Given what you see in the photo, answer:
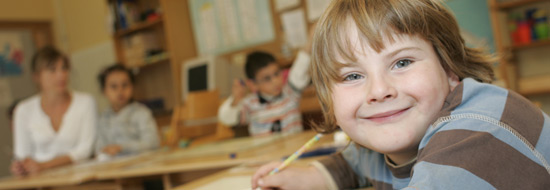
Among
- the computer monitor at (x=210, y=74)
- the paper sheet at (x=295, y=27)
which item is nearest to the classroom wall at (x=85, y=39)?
the computer monitor at (x=210, y=74)

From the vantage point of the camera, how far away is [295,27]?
149 inches

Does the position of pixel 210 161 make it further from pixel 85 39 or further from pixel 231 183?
pixel 85 39

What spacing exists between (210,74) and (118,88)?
3.78ft

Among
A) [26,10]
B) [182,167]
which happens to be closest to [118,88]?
[182,167]

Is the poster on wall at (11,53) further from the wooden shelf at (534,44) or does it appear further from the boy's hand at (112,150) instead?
the wooden shelf at (534,44)

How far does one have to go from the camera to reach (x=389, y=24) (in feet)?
2.06

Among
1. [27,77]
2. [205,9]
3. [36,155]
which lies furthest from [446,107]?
[27,77]

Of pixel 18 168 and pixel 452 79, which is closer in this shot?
pixel 452 79

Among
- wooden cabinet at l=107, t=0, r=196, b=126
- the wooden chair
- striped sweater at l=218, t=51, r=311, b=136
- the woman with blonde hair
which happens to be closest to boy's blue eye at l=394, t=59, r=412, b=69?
striped sweater at l=218, t=51, r=311, b=136

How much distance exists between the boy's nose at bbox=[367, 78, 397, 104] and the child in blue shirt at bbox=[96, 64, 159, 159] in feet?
6.99

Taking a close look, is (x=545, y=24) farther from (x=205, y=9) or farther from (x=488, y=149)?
(x=205, y=9)

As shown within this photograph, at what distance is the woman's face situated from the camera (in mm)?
2500

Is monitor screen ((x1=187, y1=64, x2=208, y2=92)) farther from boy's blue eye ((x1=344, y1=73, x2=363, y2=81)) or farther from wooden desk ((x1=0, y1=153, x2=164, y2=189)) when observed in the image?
boy's blue eye ((x1=344, y1=73, x2=363, y2=81))

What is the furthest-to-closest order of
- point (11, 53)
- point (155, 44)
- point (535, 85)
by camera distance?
point (11, 53)
point (155, 44)
point (535, 85)
